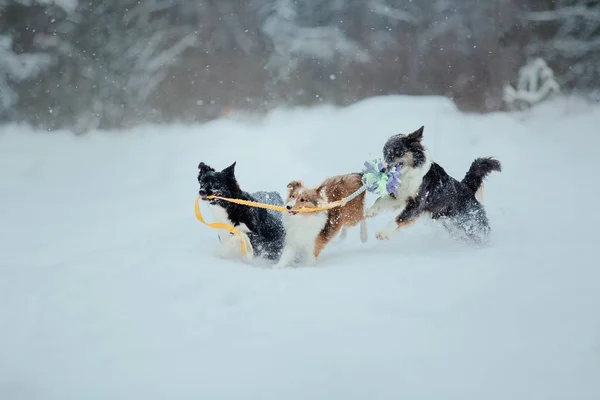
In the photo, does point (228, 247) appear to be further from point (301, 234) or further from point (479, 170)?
point (479, 170)

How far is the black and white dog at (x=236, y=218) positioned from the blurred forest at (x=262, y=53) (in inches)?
269

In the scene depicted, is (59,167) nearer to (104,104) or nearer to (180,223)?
(104,104)

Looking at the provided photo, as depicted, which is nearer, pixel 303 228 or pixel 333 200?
pixel 303 228

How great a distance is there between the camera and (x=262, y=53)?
1202 centimetres

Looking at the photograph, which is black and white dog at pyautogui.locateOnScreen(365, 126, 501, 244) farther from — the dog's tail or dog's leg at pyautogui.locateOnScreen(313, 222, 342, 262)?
dog's leg at pyautogui.locateOnScreen(313, 222, 342, 262)

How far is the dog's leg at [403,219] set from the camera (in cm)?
496

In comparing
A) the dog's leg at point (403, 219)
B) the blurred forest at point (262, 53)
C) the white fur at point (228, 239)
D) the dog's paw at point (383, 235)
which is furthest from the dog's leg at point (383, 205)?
the blurred forest at point (262, 53)

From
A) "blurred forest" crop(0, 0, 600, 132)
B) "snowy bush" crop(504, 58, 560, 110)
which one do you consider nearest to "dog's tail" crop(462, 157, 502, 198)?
"blurred forest" crop(0, 0, 600, 132)

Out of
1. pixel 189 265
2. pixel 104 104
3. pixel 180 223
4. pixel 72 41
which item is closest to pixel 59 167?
pixel 104 104

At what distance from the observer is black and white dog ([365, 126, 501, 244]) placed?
4.93 metres

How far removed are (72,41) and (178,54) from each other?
234cm

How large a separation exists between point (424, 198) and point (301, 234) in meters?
1.27

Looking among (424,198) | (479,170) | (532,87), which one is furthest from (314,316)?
(532,87)

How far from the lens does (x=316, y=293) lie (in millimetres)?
3871
